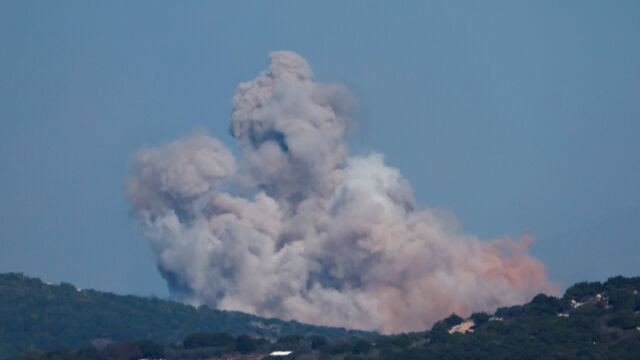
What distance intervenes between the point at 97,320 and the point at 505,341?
158 ft

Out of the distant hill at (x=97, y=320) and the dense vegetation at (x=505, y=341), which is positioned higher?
the distant hill at (x=97, y=320)

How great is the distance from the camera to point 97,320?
4429 inches

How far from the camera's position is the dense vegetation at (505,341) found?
71062 mm

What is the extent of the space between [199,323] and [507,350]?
158 feet

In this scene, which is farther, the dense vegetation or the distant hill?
the distant hill

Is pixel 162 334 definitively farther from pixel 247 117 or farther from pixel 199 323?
pixel 247 117

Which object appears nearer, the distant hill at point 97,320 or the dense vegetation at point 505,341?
the dense vegetation at point 505,341

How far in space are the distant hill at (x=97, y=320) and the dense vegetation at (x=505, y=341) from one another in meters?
23.9

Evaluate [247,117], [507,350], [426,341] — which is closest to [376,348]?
[426,341]

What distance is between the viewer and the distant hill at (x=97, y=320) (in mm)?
107250

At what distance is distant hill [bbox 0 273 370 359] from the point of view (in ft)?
352

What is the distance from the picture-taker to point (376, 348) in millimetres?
78938

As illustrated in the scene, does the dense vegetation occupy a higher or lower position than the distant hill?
lower

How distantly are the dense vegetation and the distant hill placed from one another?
23.9 meters
